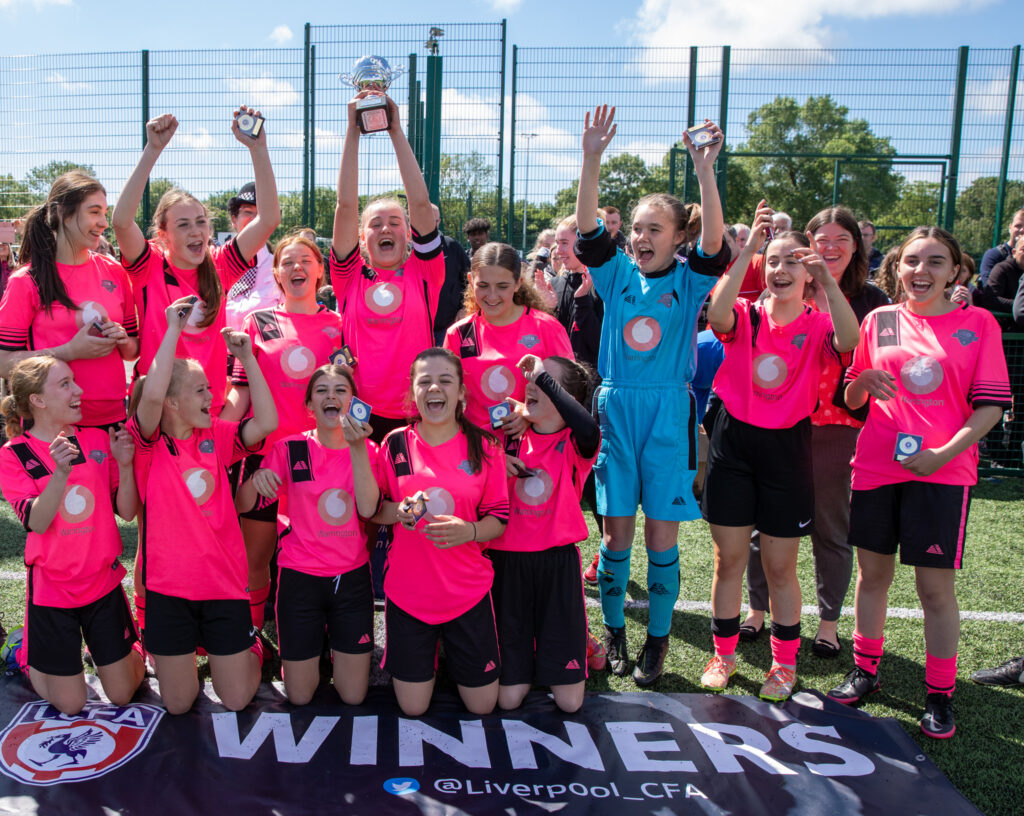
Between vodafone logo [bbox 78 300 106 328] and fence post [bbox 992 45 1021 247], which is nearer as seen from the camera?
vodafone logo [bbox 78 300 106 328]

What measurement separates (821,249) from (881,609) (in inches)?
65.3

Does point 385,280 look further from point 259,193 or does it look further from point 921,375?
point 921,375

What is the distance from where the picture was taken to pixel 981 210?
915 centimetres

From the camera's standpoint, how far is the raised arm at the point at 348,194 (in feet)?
11.0

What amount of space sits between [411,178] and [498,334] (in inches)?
30.8

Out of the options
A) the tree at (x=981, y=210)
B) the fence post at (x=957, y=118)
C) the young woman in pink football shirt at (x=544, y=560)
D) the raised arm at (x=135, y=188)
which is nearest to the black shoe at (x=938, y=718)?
the young woman in pink football shirt at (x=544, y=560)

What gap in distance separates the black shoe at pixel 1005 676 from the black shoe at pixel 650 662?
4.72 ft

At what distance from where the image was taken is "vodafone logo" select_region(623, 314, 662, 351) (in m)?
3.48

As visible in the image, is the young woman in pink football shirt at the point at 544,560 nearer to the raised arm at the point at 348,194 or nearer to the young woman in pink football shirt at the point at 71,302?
the raised arm at the point at 348,194

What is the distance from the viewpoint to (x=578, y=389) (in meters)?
3.36

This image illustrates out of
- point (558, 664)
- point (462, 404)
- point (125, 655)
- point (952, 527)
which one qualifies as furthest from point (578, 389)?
point (125, 655)

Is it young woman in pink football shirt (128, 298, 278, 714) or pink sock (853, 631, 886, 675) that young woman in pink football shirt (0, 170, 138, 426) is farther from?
pink sock (853, 631, 886, 675)

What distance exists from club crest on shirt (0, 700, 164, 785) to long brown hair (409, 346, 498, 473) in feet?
5.27

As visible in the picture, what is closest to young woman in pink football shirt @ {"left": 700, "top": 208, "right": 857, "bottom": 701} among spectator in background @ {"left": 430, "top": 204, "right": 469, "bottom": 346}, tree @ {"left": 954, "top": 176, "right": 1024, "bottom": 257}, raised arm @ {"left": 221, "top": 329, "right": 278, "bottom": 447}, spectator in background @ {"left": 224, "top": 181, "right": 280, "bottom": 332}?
raised arm @ {"left": 221, "top": 329, "right": 278, "bottom": 447}
